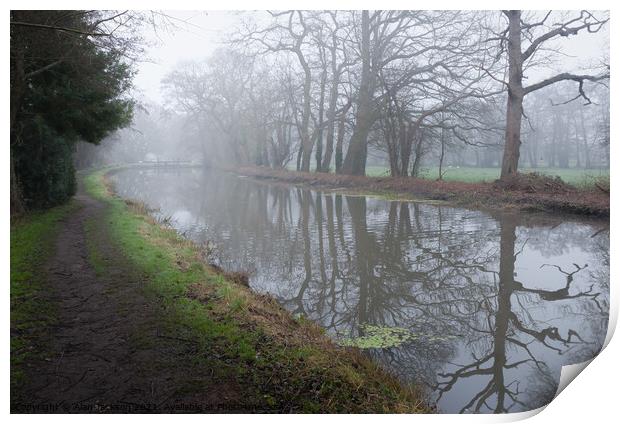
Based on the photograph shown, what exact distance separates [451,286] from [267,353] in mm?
3598

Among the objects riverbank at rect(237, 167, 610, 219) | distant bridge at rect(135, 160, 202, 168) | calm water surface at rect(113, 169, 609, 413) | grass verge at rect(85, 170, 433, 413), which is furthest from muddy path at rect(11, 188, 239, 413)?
distant bridge at rect(135, 160, 202, 168)

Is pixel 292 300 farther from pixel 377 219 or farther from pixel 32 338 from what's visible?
pixel 377 219

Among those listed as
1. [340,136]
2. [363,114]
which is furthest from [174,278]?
[340,136]

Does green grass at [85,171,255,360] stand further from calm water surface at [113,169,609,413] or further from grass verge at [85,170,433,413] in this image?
calm water surface at [113,169,609,413]

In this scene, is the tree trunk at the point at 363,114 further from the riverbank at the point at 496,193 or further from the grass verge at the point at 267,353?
the grass verge at the point at 267,353

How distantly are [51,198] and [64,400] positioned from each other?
7.46 metres

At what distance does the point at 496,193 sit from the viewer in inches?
549

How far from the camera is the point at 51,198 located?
9602 millimetres

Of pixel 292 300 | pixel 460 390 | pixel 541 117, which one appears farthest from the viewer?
pixel 541 117

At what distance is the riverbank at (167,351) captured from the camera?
11.2 ft

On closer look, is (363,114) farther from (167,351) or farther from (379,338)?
(167,351)
